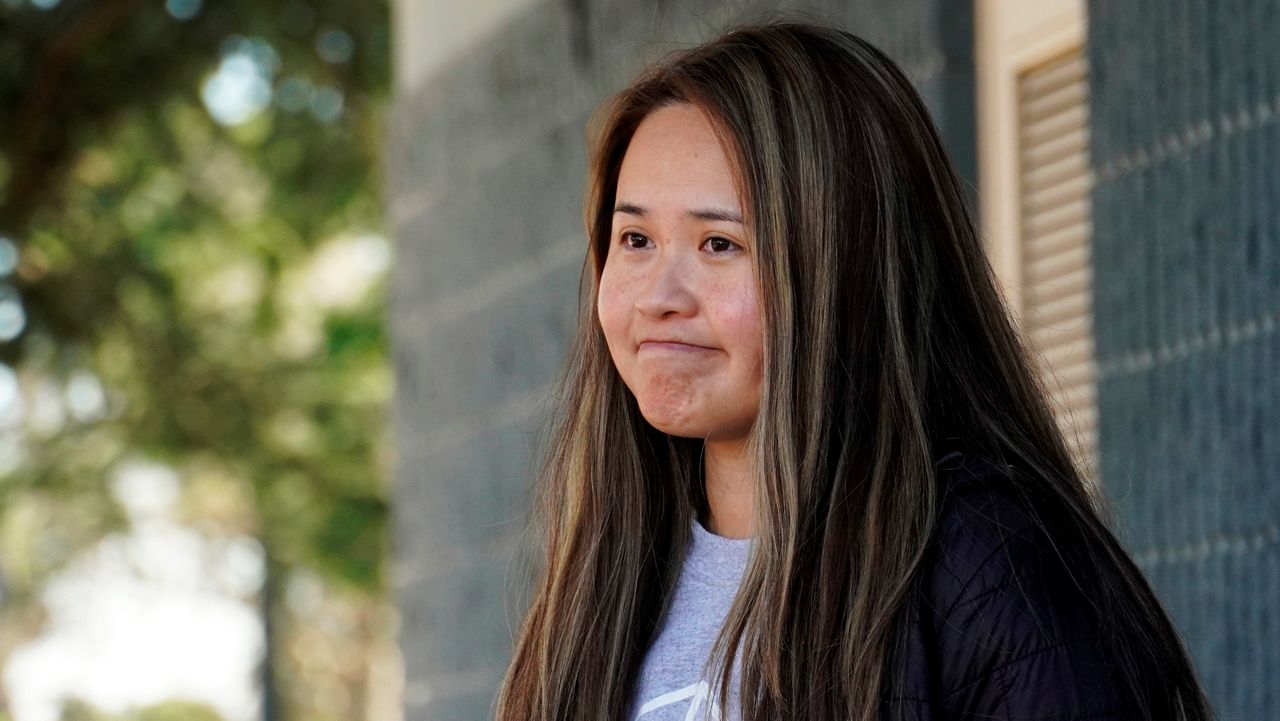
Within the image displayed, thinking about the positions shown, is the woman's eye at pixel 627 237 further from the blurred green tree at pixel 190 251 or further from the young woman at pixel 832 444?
the blurred green tree at pixel 190 251

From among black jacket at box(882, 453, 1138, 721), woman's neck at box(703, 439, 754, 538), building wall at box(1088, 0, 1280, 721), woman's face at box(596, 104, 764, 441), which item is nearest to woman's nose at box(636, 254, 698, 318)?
woman's face at box(596, 104, 764, 441)

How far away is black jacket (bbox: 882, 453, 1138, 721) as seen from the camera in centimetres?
175

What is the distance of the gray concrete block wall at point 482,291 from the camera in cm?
539

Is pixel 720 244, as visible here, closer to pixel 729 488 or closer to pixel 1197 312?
pixel 729 488

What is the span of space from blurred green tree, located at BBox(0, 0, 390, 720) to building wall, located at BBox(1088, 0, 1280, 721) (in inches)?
238

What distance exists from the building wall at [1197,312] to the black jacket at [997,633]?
1.37 metres

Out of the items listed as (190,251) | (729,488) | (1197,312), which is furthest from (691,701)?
(190,251)

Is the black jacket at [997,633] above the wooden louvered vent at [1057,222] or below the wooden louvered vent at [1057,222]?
below

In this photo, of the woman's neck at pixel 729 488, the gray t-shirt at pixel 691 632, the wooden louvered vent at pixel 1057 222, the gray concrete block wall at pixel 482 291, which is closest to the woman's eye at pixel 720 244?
the woman's neck at pixel 729 488

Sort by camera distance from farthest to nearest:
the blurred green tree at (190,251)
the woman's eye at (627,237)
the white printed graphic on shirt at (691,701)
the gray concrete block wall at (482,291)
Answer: the blurred green tree at (190,251) < the gray concrete block wall at (482,291) < the woman's eye at (627,237) < the white printed graphic on shirt at (691,701)

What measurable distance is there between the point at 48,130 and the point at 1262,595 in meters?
7.04

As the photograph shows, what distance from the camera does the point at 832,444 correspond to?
1978 mm

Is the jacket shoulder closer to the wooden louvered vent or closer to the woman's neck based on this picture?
the woman's neck

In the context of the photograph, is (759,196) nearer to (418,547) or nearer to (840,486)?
(840,486)
